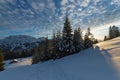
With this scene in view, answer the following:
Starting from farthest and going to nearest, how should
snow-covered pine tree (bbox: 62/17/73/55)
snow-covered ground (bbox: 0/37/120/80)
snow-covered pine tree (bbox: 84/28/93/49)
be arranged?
snow-covered pine tree (bbox: 84/28/93/49), snow-covered pine tree (bbox: 62/17/73/55), snow-covered ground (bbox: 0/37/120/80)

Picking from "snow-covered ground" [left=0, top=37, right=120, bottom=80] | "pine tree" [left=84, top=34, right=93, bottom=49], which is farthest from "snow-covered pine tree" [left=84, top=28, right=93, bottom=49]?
"snow-covered ground" [left=0, top=37, right=120, bottom=80]

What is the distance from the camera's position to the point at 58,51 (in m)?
37.7

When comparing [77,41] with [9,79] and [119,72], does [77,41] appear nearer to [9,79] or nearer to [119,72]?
[9,79]

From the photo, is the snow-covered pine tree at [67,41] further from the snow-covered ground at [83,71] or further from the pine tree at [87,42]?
the snow-covered ground at [83,71]

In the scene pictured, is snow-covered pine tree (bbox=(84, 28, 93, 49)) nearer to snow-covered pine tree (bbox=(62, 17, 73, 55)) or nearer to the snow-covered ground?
snow-covered pine tree (bbox=(62, 17, 73, 55))

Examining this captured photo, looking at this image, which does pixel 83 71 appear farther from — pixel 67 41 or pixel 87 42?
pixel 87 42

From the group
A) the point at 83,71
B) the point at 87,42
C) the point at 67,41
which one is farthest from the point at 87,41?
the point at 83,71

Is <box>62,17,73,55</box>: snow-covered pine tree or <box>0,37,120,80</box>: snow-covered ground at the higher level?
<box>62,17,73,55</box>: snow-covered pine tree

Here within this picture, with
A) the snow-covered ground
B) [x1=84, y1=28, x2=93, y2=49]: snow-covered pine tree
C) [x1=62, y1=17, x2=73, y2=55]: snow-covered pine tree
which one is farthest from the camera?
[x1=84, y1=28, x2=93, y2=49]: snow-covered pine tree

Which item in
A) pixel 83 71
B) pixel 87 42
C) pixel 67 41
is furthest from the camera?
pixel 87 42

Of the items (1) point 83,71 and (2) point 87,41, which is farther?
(2) point 87,41

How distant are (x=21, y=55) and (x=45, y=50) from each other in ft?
243

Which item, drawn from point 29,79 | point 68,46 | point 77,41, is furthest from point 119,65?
point 77,41

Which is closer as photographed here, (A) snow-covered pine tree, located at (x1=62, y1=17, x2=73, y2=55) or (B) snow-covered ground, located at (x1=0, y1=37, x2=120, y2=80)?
(B) snow-covered ground, located at (x1=0, y1=37, x2=120, y2=80)
